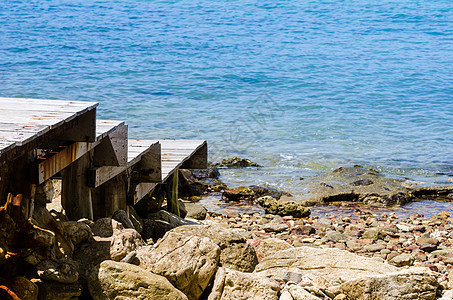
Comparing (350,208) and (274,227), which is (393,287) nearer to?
(274,227)

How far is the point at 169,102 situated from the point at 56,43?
12914mm

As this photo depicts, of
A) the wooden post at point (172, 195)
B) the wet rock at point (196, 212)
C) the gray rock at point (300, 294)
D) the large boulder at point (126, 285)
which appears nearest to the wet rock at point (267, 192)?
the wet rock at point (196, 212)

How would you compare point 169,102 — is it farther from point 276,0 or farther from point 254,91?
point 276,0

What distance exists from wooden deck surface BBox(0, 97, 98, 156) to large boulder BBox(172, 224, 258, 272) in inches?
55.4

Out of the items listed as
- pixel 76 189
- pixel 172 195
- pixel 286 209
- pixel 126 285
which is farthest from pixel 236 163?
pixel 126 285

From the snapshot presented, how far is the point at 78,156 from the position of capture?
468 cm

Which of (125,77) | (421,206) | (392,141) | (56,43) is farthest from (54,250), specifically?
(56,43)

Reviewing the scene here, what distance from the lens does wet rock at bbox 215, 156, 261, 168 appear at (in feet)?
42.0

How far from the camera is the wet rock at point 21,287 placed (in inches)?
144

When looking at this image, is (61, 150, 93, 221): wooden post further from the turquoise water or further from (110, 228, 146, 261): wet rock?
the turquoise water

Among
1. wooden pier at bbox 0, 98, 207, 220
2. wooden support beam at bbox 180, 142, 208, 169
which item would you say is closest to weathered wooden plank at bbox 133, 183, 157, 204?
wooden pier at bbox 0, 98, 207, 220

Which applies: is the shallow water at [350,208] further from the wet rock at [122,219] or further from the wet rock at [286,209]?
the wet rock at [122,219]

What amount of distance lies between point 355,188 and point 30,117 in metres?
8.02

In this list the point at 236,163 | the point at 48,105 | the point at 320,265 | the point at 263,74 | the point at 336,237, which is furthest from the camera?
the point at 263,74
